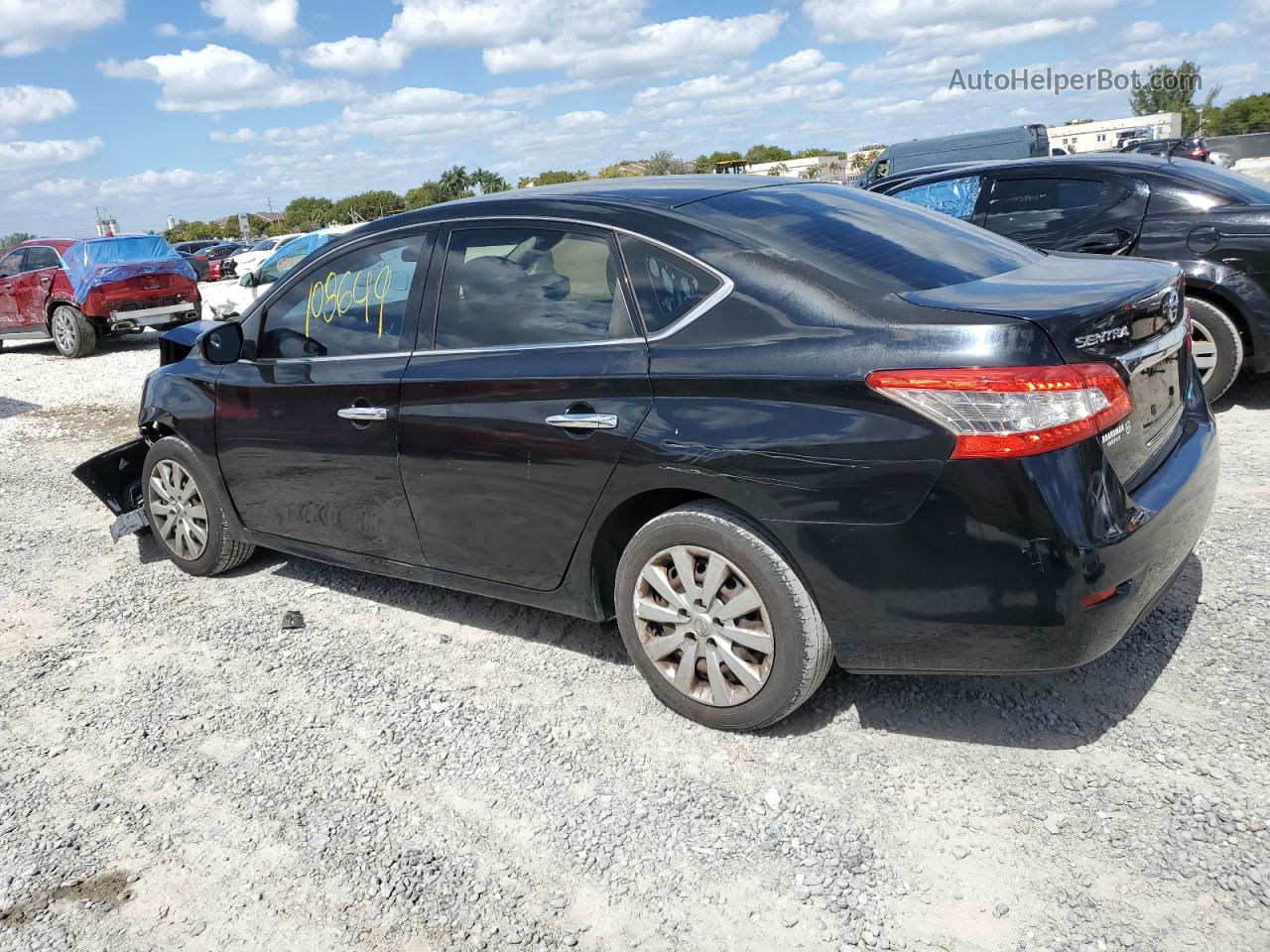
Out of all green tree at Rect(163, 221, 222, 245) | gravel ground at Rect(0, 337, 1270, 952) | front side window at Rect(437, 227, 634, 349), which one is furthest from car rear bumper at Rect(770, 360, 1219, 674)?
green tree at Rect(163, 221, 222, 245)

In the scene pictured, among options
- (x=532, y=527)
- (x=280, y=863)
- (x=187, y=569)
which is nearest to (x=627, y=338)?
(x=532, y=527)

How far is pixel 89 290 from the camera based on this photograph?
45.5 ft

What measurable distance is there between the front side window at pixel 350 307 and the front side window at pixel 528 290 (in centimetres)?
22

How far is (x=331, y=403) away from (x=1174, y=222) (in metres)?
5.46

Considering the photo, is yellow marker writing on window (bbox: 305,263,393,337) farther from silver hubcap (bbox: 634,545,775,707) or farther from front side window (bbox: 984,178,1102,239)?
front side window (bbox: 984,178,1102,239)

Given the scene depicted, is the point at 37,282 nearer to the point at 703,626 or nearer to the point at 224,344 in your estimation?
the point at 224,344

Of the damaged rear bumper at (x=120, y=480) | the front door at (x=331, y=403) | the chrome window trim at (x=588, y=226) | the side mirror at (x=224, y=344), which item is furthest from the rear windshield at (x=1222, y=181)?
the damaged rear bumper at (x=120, y=480)

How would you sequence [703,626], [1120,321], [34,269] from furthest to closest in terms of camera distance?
[34,269]
[703,626]
[1120,321]

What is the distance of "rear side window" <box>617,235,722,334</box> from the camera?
3.12 meters

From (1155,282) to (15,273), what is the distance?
16024 millimetres

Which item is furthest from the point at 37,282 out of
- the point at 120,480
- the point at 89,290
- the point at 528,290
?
the point at 528,290

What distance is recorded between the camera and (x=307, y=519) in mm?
4363

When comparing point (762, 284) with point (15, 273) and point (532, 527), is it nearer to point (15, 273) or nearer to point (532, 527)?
point (532, 527)

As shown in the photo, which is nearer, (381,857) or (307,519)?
(381,857)
